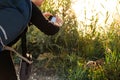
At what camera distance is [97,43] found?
565 cm

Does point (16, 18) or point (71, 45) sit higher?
point (16, 18)

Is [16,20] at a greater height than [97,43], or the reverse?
[16,20]

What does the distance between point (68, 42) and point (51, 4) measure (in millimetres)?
653

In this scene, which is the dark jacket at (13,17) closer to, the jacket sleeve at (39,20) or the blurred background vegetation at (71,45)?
the jacket sleeve at (39,20)

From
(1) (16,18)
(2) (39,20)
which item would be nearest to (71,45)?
(2) (39,20)

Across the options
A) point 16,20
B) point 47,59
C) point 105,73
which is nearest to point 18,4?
point 16,20

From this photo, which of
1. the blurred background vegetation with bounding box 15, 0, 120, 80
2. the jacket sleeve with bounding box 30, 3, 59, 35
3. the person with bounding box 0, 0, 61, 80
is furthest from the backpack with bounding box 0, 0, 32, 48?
the blurred background vegetation with bounding box 15, 0, 120, 80

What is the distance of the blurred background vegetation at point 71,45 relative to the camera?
524 centimetres

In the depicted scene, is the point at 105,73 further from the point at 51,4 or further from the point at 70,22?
the point at 51,4

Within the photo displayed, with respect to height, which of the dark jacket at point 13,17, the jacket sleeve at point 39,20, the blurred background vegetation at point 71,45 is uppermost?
the dark jacket at point 13,17

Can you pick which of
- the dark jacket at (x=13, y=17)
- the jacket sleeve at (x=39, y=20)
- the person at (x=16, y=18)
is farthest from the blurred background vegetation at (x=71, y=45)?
the dark jacket at (x=13, y=17)

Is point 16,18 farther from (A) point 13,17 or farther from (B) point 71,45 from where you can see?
(B) point 71,45

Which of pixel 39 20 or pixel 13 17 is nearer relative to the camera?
pixel 13 17

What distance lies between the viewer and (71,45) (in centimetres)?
575
